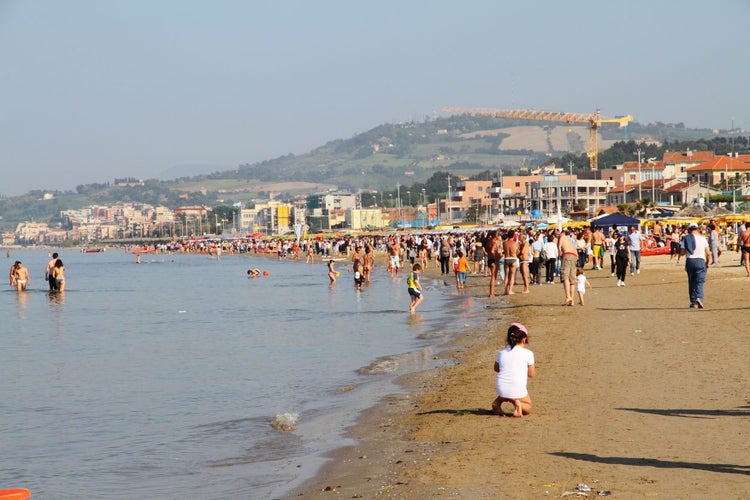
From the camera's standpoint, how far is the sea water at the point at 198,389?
29.3 feet

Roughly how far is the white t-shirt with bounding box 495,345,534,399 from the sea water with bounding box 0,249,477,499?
5.06ft

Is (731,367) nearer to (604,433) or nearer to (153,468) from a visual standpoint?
(604,433)

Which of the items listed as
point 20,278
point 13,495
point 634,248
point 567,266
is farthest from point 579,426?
point 20,278

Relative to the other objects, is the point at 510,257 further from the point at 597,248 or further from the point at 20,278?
the point at 20,278

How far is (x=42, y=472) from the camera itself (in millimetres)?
9172

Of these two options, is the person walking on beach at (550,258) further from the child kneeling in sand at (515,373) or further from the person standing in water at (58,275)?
the person standing in water at (58,275)

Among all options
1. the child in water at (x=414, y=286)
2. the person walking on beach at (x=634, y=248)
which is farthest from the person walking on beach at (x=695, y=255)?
the person walking on beach at (x=634, y=248)

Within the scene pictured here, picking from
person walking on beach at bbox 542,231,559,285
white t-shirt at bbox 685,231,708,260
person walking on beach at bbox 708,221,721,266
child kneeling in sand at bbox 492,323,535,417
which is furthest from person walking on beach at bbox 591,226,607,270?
child kneeling in sand at bbox 492,323,535,417

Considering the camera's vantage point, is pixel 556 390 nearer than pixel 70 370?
Yes

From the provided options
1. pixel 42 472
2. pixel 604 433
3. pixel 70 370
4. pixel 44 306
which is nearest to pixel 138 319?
pixel 44 306

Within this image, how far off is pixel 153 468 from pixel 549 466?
149 inches

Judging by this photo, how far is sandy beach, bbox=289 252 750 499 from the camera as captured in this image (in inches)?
266

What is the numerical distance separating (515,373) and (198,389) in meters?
6.14

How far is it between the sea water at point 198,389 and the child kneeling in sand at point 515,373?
1518mm
